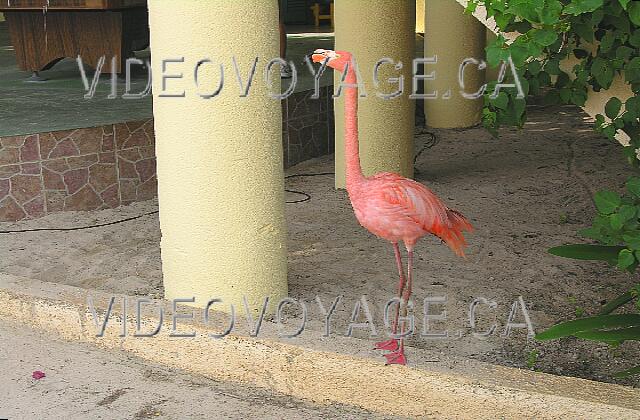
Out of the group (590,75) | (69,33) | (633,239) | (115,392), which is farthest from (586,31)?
(69,33)

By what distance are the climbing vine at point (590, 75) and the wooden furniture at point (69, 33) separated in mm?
5362

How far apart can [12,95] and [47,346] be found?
4125 mm

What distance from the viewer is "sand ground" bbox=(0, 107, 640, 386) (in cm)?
386

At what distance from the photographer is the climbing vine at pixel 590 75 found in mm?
2920

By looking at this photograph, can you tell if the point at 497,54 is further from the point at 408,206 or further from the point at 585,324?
the point at 585,324

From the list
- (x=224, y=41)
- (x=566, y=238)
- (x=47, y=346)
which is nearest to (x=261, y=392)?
(x=47, y=346)

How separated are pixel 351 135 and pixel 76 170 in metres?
2.93

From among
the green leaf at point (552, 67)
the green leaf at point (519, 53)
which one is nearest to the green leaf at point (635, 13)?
the green leaf at point (519, 53)

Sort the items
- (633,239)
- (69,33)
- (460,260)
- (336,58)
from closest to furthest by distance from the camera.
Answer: (633,239)
(336,58)
(460,260)
(69,33)

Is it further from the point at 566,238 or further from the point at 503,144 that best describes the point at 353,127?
the point at 503,144

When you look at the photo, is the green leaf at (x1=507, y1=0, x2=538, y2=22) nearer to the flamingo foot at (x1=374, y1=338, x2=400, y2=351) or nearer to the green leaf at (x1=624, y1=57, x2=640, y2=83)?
the green leaf at (x1=624, y1=57, x2=640, y2=83)

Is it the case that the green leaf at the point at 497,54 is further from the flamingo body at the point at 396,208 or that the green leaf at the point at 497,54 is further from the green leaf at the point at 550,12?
the flamingo body at the point at 396,208

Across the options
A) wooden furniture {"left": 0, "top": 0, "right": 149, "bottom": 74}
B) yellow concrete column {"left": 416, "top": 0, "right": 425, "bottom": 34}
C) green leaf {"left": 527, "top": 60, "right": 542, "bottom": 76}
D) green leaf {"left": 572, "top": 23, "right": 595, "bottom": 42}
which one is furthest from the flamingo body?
yellow concrete column {"left": 416, "top": 0, "right": 425, "bottom": 34}

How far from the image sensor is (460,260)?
492 cm
